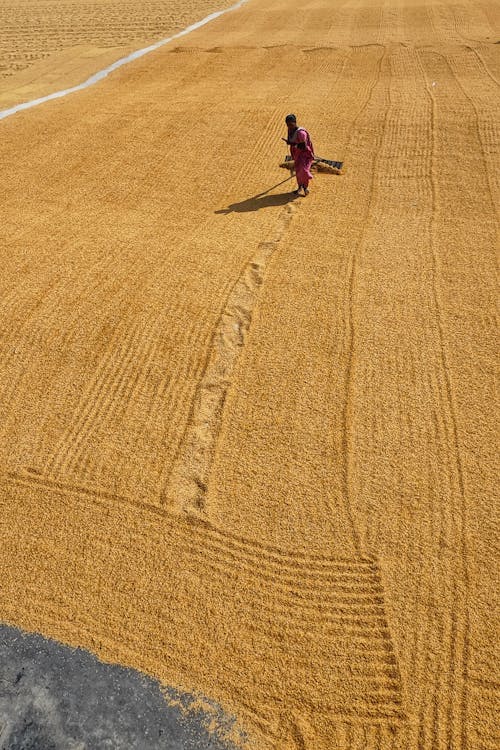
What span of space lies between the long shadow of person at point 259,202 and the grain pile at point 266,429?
53 mm

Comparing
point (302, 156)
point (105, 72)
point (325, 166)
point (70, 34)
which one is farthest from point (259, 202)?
point (70, 34)

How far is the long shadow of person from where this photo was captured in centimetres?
914

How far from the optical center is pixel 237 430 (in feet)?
18.1

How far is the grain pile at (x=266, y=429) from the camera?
12.9 feet

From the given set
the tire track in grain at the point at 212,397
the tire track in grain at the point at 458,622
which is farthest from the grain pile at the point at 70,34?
the tire track in grain at the point at 458,622

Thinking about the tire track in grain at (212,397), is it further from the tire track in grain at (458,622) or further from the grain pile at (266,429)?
the tire track in grain at (458,622)

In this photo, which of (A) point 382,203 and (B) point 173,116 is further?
(B) point 173,116

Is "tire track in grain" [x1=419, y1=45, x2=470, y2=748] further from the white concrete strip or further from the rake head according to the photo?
the white concrete strip

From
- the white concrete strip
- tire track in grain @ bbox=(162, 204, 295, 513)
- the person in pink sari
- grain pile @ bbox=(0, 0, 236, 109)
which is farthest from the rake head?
grain pile @ bbox=(0, 0, 236, 109)

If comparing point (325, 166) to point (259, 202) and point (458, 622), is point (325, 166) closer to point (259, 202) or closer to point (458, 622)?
point (259, 202)

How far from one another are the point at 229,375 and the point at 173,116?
9759mm

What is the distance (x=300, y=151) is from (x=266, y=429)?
5689 millimetres

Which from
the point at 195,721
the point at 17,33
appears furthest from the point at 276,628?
the point at 17,33

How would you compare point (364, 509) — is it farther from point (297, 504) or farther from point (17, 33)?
point (17, 33)
